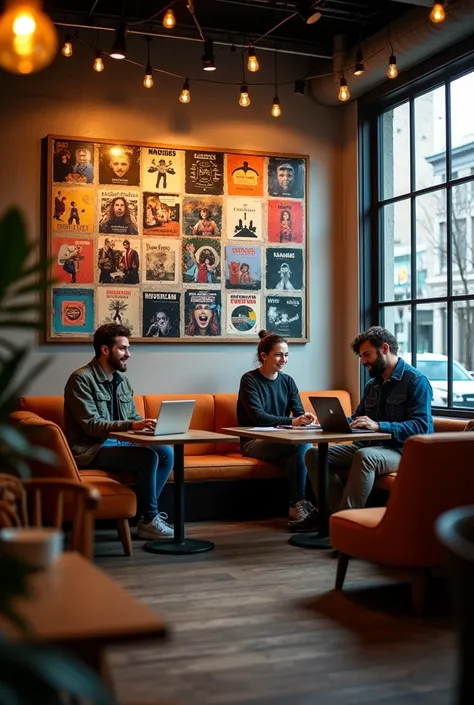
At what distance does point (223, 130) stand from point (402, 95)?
4.89 feet

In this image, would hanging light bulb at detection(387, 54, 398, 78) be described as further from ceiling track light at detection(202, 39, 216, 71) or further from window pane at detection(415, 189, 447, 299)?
ceiling track light at detection(202, 39, 216, 71)

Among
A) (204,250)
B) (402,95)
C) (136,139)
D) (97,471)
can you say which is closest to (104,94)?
(136,139)

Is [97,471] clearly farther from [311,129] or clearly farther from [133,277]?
[311,129]

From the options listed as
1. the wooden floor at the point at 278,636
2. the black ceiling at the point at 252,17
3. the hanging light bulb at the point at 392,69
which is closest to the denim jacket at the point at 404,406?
the wooden floor at the point at 278,636

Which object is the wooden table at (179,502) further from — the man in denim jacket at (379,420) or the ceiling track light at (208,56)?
the ceiling track light at (208,56)

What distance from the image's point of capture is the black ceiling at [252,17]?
6.43 meters

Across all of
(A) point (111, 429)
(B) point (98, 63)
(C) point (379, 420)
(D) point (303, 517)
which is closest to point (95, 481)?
(A) point (111, 429)

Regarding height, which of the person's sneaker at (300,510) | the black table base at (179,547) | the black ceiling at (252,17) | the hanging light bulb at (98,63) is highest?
the black ceiling at (252,17)

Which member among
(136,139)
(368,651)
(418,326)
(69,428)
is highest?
(136,139)

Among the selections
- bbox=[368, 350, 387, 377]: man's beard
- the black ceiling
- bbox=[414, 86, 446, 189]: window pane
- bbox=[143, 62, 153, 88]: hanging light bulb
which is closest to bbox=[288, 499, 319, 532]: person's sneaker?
bbox=[368, 350, 387, 377]: man's beard

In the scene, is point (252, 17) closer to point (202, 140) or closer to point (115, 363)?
point (202, 140)

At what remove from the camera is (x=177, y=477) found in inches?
212

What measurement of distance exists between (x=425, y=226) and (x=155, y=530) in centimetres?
317

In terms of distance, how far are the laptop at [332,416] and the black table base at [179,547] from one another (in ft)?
3.45
